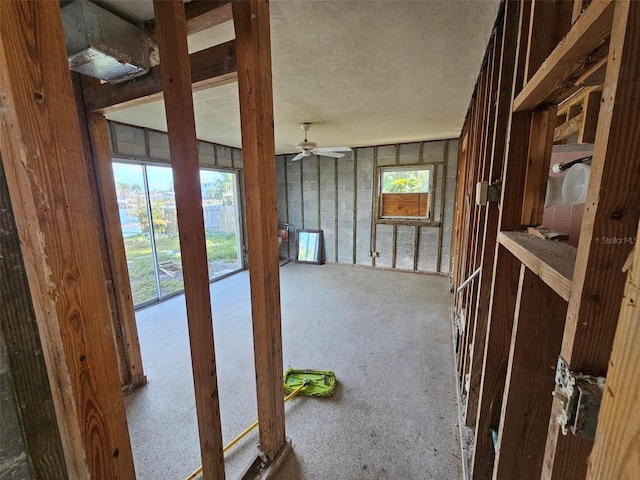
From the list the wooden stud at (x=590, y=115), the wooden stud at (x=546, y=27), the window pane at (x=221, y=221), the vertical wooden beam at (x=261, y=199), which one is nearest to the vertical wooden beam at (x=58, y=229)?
the vertical wooden beam at (x=261, y=199)

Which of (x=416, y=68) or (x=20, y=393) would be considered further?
(x=416, y=68)

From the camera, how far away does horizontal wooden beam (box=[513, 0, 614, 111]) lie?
460 mm

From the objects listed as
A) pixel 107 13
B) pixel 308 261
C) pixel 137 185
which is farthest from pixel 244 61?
pixel 308 261

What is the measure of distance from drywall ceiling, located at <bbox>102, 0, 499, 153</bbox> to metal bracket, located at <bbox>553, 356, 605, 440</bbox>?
168 centimetres

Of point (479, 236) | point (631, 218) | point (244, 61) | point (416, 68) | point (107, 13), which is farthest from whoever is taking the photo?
point (416, 68)

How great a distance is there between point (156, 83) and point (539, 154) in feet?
6.20

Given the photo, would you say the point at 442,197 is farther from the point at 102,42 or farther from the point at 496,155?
the point at 102,42

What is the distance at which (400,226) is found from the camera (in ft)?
17.6

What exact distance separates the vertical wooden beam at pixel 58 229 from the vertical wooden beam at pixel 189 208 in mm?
375

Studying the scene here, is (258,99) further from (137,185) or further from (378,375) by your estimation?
(137,185)

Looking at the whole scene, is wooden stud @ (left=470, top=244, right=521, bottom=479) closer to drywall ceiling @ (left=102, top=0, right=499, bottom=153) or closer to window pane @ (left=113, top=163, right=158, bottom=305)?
drywall ceiling @ (left=102, top=0, right=499, bottom=153)

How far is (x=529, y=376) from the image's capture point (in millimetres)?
780

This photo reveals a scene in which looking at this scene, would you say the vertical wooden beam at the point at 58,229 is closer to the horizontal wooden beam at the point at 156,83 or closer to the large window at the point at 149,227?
the horizontal wooden beam at the point at 156,83

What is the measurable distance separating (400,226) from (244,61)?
4.69 m
